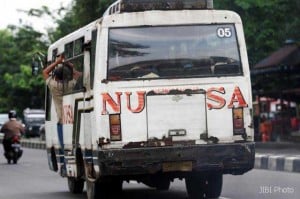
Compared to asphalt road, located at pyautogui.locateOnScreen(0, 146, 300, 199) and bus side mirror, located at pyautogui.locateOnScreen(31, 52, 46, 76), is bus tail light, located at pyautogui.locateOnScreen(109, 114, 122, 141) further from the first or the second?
bus side mirror, located at pyautogui.locateOnScreen(31, 52, 46, 76)

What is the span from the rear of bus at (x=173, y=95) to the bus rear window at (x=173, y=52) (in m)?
0.01

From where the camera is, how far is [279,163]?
17156mm

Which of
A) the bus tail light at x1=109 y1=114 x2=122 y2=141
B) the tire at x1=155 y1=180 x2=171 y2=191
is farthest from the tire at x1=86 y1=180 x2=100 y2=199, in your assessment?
the tire at x1=155 y1=180 x2=171 y2=191

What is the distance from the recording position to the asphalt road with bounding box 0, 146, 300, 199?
38.6ft

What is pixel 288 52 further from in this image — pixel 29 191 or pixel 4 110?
pixel 4 110

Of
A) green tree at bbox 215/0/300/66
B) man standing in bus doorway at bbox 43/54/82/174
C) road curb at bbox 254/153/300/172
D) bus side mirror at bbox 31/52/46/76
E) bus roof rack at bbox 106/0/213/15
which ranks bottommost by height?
road curb at bbox 254/153/300/172

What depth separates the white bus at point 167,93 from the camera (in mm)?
9562

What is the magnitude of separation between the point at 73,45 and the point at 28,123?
3783 centimetres

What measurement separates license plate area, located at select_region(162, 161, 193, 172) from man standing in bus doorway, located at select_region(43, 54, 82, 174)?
2217 mm

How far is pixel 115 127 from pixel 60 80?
2987mm

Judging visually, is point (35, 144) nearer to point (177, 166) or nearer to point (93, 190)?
point (93, 190)

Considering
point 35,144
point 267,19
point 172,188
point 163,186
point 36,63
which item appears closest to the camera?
point 163,186

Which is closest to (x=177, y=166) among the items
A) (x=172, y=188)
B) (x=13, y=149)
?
(x=172, y=188)

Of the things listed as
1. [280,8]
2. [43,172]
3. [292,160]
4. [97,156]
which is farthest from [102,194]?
[280,8]
